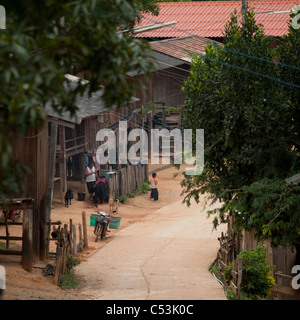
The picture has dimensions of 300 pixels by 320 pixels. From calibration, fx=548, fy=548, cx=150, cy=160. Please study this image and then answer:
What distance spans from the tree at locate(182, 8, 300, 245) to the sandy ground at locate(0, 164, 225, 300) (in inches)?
152

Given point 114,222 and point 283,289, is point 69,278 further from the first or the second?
point 114,222

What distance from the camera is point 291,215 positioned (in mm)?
9406

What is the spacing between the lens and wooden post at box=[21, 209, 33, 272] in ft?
40.2

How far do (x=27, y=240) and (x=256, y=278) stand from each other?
16.9 feet

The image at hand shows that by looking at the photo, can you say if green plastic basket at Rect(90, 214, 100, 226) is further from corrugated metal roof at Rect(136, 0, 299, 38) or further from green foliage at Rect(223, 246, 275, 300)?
corrugated metal roof at Rect(136, 0, 299, 38)

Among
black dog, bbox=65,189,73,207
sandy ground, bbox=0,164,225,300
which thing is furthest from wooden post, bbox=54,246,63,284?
black dog, bbox=65,189,73,207

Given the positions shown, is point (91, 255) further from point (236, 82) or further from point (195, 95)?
point (236, 82)

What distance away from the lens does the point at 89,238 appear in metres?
18.9

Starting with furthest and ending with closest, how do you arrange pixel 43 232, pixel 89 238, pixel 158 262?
pixel 89 238, pixel 158 262, pixel 43 232

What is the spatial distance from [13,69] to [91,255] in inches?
501

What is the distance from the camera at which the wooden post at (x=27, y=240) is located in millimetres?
12242

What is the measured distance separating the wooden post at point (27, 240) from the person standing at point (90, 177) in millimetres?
10873

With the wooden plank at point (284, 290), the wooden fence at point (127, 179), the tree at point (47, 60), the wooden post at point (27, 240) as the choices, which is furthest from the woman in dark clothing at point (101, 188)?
the tree at point (47, 60)

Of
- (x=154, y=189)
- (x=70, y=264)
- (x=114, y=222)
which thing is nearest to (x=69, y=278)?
(x=70, y=264)
